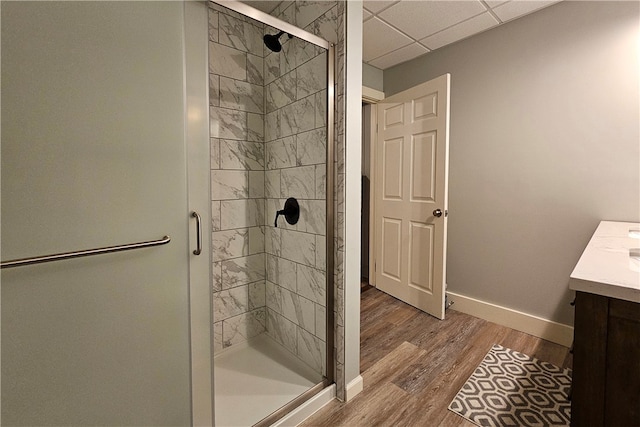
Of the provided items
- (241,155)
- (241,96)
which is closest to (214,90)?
(241,96)

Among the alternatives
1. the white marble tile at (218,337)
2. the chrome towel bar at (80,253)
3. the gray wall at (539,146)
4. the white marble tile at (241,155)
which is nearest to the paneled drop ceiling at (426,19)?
the gray wall at (539,146)

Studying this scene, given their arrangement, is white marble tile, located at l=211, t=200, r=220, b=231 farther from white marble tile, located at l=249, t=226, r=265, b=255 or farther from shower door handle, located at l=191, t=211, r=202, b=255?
shower door handle, located at l=191, t=211, r=202, b=255

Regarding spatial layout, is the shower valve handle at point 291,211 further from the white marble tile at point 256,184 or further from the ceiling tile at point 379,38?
the ceiling tile at point 379,38

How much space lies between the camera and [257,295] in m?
2.25

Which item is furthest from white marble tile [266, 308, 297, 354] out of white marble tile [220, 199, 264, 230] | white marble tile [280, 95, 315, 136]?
white marble tile [280, 95, 315, 136]

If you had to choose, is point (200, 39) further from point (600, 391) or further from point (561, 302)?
point (561, 302)

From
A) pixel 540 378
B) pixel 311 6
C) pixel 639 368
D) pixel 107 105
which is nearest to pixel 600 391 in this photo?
pixel 639 368

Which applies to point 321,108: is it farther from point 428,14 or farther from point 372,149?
point 372,149

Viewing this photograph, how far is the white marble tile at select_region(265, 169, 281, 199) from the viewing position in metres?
2.07

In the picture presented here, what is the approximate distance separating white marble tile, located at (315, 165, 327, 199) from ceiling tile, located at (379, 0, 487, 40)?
140 centimetres

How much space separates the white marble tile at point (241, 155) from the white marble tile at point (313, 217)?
61 centimetres

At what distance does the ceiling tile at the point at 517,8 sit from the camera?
1987 millimetres

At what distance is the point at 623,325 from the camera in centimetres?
79

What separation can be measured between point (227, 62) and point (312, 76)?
78 cm
